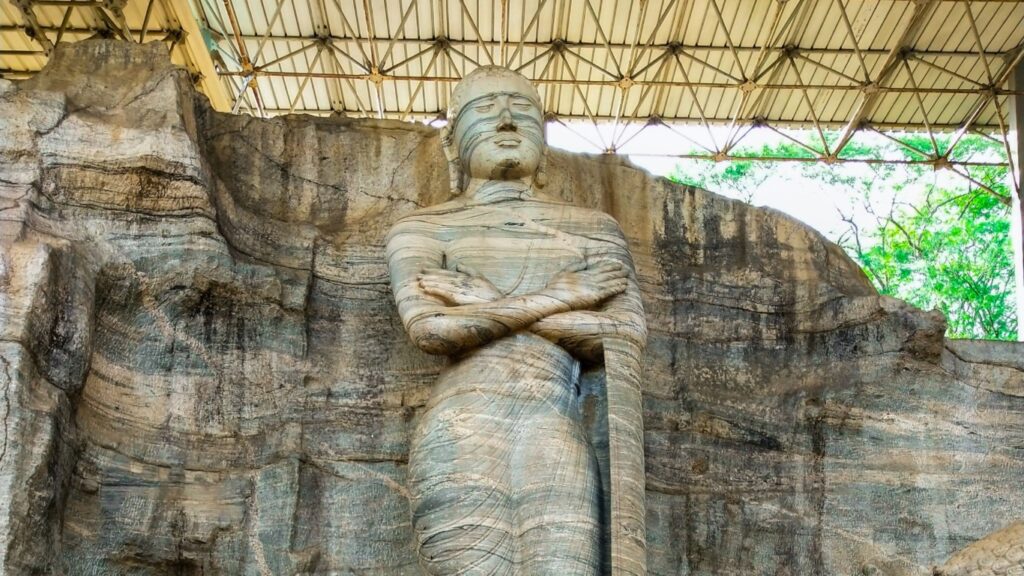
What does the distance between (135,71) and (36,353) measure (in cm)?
241

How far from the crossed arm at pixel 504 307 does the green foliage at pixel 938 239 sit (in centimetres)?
1529

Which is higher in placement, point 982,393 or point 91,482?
point 982,393

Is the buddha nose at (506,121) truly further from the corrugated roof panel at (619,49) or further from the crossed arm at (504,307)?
the corrugated roof panel at (619,49)

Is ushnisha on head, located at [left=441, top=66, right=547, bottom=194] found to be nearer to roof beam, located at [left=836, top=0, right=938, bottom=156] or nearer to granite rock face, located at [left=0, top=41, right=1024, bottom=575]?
granite rock face, located at [left=0, top=41, right=1024, bottom=575]

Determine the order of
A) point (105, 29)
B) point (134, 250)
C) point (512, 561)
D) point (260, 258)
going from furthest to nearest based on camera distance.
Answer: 1. point (105, 29)
2. point (260, 258)
3. point (134, 250)
4. point (512, 561)

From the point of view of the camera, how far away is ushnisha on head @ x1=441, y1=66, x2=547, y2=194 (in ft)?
27.9

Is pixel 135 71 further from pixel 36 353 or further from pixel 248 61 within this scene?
pixel 248 61

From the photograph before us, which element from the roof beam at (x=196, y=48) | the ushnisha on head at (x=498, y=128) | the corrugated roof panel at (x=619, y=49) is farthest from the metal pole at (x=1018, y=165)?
the ushnisha on head at (x=498, y=128)

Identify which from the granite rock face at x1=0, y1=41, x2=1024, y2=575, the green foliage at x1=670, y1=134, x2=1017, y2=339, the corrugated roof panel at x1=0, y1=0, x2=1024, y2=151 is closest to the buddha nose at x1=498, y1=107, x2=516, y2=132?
the granite rock face at x1=0, y1=41, x2=1024, y2=575

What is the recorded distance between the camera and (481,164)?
8555 millimetres

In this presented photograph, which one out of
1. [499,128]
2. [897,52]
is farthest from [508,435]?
[897,52]

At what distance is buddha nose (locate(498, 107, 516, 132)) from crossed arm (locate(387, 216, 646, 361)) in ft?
3.27

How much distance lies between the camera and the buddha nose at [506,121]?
852 centimetres

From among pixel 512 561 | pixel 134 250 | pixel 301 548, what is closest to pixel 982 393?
pixel 512 561
